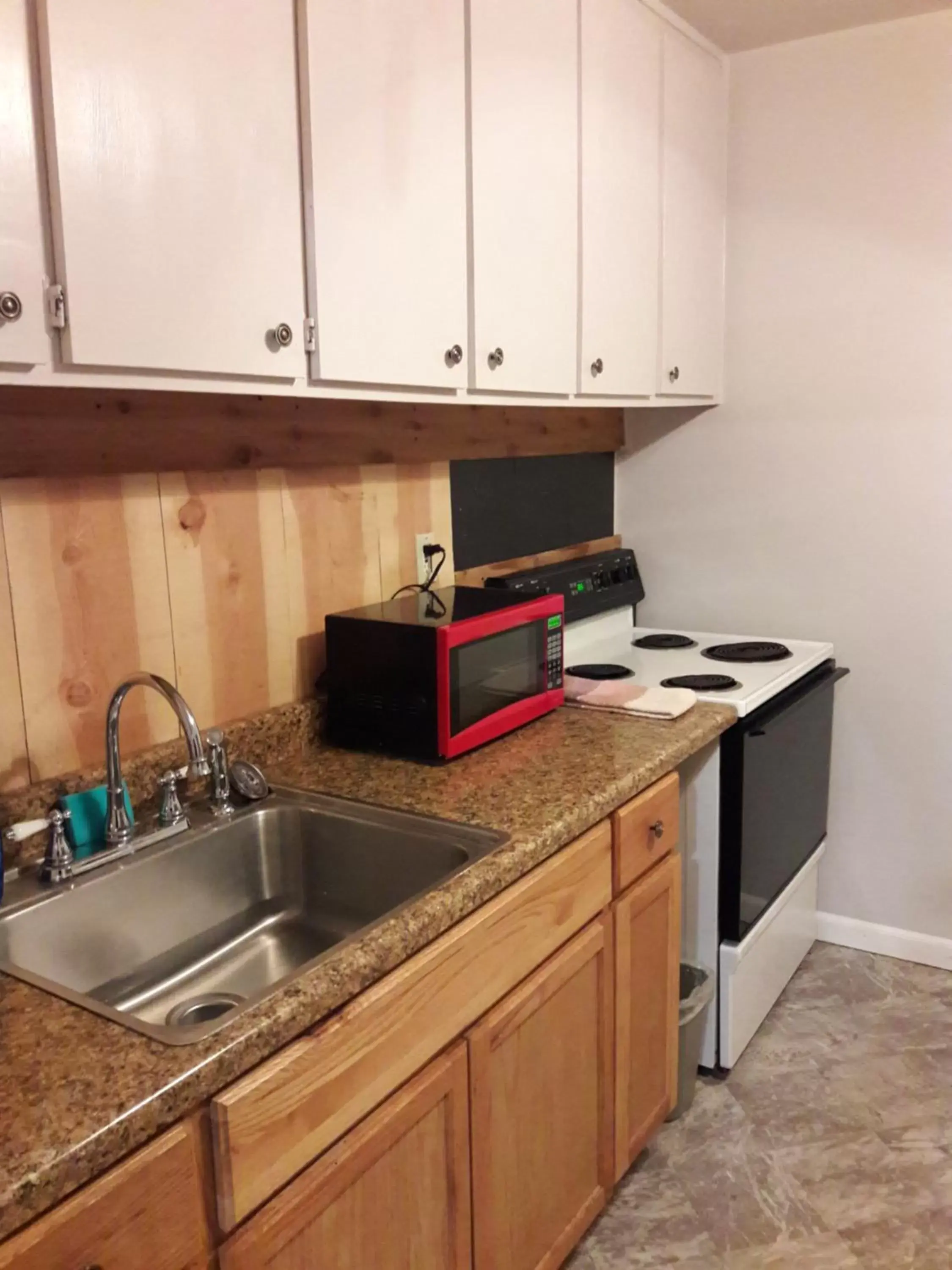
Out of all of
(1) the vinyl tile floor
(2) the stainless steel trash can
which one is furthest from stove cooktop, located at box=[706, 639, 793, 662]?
(1) the vinyl tile floor

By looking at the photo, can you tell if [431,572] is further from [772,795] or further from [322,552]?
[772,795]

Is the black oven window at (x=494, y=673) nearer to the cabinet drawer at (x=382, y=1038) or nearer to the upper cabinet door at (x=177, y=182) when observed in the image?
the cabinet drawer at (x=382, y=1038)

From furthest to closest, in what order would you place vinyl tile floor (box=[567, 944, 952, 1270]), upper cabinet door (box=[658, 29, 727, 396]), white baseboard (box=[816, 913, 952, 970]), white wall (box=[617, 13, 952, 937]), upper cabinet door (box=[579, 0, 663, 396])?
white baseboard (box=[816, 913, 952, 970]), white wall (box=[617, 13, 952, 937]), upper cabinet door (box=[658, 29, 727, 396]), upper cabinet door (box=[579, 0, 663, 396]), vinyl tile floor (box=[567, 944, 952, 1270])

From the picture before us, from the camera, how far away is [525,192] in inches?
75.9

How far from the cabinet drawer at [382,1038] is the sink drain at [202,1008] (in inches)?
11.4

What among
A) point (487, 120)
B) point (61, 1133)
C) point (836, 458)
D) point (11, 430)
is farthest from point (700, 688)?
point (61, 1133)

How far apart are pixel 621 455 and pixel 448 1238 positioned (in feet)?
7.35

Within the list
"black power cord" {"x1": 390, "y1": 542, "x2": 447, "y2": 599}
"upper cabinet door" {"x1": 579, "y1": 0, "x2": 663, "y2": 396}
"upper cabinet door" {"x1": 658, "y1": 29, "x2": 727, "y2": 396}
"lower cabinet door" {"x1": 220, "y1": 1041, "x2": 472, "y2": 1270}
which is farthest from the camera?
"upper cabinet door" {"x1": 658, "y1": 29, "x2": 727, "y2": 396}

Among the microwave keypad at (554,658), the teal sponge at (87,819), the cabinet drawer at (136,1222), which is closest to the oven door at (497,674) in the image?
the microwave keypad at (554,658)

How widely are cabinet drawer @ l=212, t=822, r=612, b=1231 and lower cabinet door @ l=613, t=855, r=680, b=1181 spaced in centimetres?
25

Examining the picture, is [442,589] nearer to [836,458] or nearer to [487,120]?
[487,120]

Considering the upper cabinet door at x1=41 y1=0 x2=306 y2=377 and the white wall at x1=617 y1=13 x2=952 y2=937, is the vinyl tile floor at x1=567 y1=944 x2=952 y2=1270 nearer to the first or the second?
the white wall at x1=617 y1=13 x2=952 y2=937

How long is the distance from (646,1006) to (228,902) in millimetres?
832

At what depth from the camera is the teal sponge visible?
1.51 m
